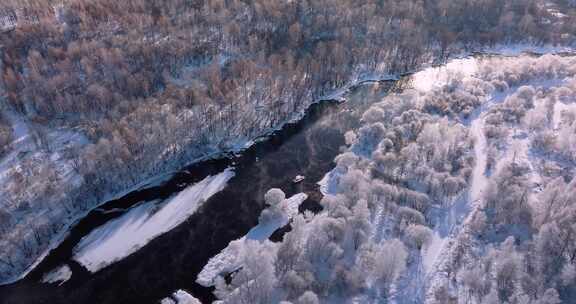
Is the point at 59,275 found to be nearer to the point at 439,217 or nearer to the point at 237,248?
the point at 237,248

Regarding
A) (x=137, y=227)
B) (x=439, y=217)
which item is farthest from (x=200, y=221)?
(x=439, y=217)

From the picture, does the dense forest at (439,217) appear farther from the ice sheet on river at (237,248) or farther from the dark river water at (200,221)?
the dark river water at (200,221)

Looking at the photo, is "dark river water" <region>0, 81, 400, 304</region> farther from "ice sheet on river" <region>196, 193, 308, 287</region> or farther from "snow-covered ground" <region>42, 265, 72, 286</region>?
"ice sheet on river" <region>196, 193, 308, 287</region>

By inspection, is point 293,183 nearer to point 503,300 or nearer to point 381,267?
point 381,267

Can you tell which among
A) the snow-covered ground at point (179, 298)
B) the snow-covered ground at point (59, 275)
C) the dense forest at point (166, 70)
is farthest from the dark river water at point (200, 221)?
the dense forest at point (166, 70)

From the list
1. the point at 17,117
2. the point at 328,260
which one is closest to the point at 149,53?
the point at 17,117

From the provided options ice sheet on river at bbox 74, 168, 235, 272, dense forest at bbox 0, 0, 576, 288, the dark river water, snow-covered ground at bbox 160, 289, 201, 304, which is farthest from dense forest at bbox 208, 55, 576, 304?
ice sheet on river at bbox 74, 168, 235, 272

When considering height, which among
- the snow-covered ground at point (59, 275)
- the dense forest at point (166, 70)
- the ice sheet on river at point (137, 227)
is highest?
the dense forest at point (166, 70)
